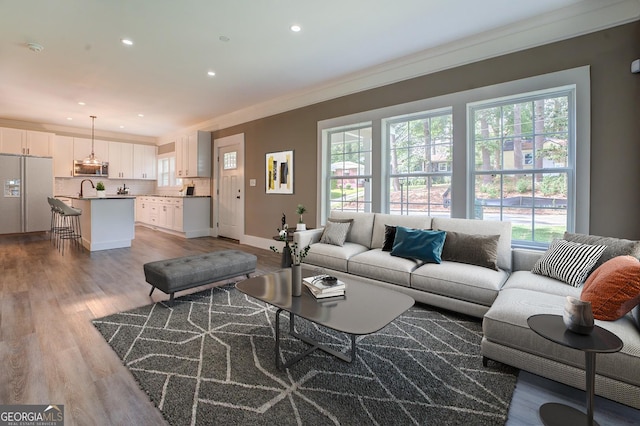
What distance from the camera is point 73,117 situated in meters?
6.85

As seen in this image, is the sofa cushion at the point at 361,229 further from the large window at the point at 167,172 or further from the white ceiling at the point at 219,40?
the large window at the point at 167,172

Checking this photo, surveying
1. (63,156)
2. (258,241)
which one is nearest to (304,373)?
(258,241)

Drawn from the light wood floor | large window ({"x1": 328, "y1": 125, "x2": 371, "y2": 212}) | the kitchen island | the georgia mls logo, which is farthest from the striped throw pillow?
the kitchen island

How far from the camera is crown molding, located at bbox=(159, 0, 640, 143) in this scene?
2.61 metres

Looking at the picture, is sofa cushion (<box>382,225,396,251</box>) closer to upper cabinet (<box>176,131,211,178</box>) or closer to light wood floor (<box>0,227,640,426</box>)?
light wood floor (<box>0,227,640,426</box>)

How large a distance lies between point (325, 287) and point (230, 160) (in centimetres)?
549

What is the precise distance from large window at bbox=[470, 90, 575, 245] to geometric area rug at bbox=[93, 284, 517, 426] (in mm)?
1336

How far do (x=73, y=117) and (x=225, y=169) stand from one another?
369cm

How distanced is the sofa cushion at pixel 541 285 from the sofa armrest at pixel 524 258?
0.24m

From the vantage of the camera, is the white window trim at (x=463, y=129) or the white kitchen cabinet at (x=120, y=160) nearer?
the white window trim at (x=463, y=129)

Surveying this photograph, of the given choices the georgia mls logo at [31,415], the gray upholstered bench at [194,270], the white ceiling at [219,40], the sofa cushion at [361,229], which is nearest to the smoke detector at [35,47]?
the white ceiling at [219,40]

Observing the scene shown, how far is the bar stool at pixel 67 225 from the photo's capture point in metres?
5.68

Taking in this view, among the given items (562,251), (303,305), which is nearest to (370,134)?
(562,251)

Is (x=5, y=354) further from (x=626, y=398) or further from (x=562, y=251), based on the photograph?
(x=562, y=251)
